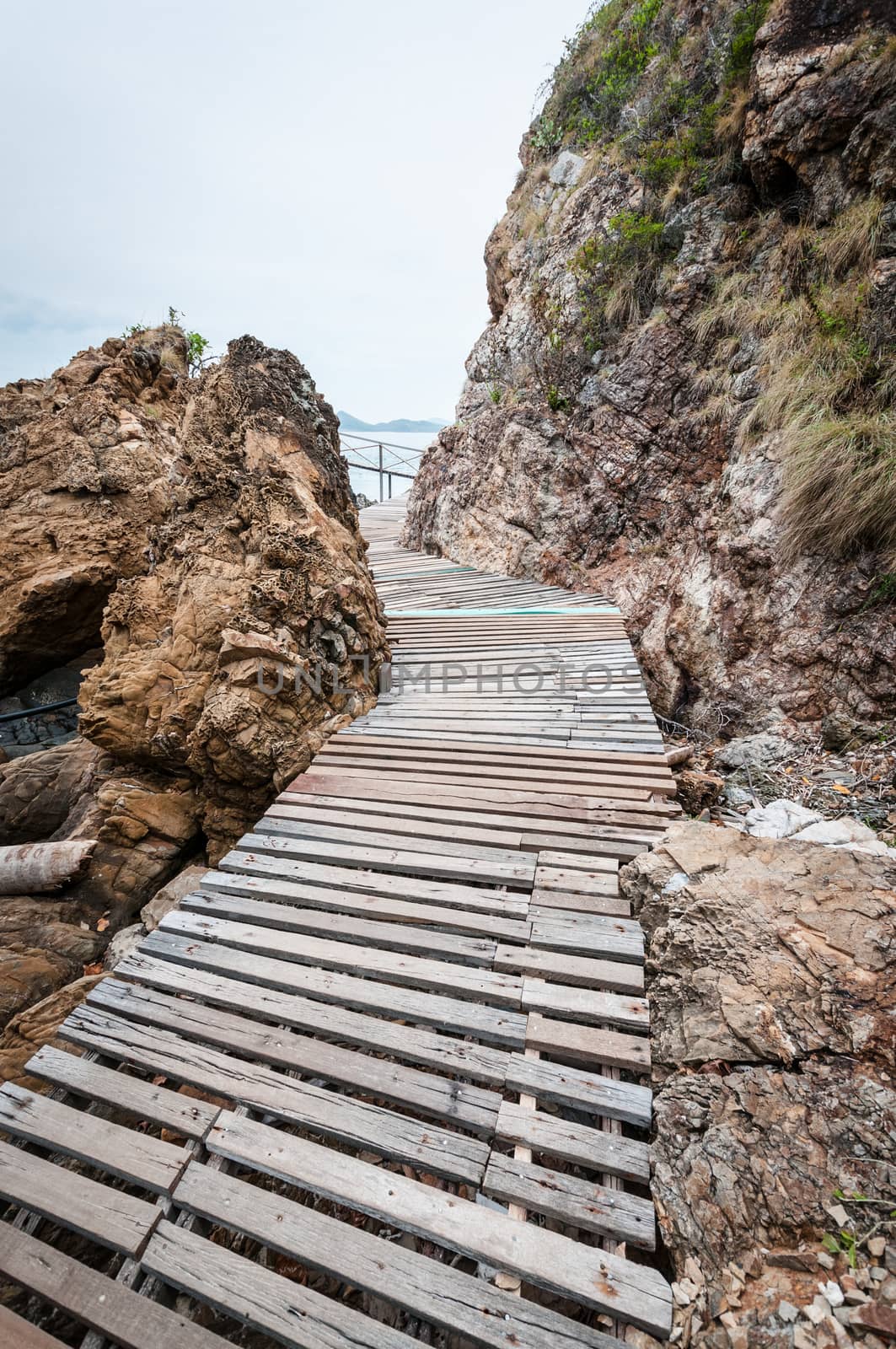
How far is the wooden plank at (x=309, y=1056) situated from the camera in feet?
5.36

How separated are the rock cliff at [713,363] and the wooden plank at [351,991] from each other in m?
3.51

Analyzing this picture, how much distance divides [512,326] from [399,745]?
799 cm

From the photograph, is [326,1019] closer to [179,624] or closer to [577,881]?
[577,881]

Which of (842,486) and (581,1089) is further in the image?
(842,486)

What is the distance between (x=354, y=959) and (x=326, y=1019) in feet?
0.80

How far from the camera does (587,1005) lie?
183 centimetres

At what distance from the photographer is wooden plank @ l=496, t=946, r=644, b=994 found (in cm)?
189

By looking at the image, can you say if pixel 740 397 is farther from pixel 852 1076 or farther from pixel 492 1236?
pixel 492 1236

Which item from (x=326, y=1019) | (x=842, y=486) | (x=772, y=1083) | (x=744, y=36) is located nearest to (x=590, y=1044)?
(x=772, y=1083)

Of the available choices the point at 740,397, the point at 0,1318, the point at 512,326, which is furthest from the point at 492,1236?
the point at 512,326

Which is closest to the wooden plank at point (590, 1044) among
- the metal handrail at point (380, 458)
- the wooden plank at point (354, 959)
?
the wooden plank at point (354, 959)

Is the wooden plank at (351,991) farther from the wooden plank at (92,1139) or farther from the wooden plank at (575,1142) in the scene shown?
the wooden plank at (92,1139)

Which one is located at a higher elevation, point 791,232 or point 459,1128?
point 791,232

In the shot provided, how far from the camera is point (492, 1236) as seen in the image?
53.3 inches
